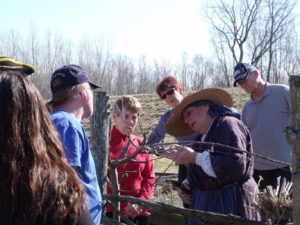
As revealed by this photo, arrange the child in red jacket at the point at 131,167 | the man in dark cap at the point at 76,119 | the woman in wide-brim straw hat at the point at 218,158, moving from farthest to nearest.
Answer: the child in red jacket at the point at 131,167 < the woman in wide-brim straw hat at the point at 218,158 < the man in dark cap at the point at 76,119

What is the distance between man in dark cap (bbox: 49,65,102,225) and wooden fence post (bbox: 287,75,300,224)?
0.96 m

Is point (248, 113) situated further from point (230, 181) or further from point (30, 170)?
point (30, 170)

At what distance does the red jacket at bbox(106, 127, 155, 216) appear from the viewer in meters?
4.54

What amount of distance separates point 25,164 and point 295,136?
4.34ft

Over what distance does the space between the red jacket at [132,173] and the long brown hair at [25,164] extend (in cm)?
284

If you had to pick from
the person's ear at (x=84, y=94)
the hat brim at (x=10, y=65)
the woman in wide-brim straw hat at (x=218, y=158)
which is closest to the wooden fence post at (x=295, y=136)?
the woman in wide-brim straw hat at (x=218, y=158)

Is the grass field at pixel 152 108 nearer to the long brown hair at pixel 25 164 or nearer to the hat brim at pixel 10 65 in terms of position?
the hat brim at pixel 10 65

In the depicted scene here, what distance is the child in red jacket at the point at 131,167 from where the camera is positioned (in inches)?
171

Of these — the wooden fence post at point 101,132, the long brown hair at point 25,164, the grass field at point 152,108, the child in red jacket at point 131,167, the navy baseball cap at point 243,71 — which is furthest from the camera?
the grass field at point 152,108

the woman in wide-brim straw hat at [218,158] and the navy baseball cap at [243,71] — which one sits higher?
the navy baseball cap at [243,71]

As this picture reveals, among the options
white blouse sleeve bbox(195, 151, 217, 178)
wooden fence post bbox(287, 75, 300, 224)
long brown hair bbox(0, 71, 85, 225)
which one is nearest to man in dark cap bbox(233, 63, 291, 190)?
white blouse sleeve bbox(195, 151, 217, 178)

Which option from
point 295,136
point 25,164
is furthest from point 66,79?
point 25,164

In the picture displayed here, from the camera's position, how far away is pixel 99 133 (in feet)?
12.9

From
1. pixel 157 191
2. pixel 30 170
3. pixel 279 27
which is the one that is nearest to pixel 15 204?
pixel 30 170
